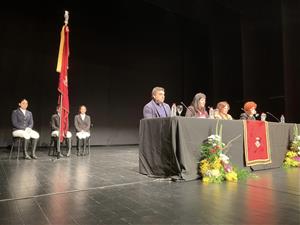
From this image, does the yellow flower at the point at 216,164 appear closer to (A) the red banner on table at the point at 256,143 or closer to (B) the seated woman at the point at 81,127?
(A) the red banner on table at the point at 256,143

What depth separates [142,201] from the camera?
79.0 inches

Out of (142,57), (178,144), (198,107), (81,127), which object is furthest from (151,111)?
(142,57)

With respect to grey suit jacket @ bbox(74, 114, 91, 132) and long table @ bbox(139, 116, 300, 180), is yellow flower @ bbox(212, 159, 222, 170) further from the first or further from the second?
grey suit jacket @ bbox(74, 114, 91, 132)

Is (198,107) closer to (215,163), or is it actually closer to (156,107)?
(156,107)

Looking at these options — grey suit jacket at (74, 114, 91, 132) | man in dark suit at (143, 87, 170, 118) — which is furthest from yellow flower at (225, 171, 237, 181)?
grey suit jacket at (74, 114, 91, 132)

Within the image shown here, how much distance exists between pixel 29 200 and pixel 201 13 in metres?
8.81

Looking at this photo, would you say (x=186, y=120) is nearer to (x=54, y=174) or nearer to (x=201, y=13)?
(x=54, y=174)

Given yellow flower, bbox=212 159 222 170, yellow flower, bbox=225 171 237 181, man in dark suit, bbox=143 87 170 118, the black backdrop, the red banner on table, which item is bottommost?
yellow flower, bbox=225 171 237 181

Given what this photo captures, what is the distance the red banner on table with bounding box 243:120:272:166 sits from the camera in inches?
133

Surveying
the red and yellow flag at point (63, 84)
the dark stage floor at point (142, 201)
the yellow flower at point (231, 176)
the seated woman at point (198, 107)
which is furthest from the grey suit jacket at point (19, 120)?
the yellow flower at point (231, 176)

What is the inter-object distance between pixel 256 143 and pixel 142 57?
249 inches

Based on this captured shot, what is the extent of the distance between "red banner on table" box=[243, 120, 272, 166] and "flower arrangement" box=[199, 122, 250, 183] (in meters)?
0.63

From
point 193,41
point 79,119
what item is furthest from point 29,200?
point 193,41

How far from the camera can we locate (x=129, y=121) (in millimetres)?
8758
